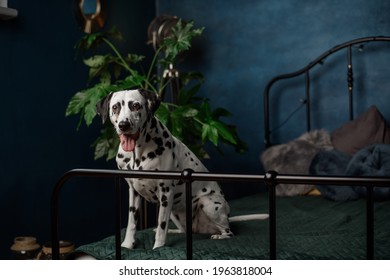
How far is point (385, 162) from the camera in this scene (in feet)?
9.21

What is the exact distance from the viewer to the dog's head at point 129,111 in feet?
5.85

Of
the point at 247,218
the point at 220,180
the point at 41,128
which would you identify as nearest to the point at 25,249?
the point at 41,128

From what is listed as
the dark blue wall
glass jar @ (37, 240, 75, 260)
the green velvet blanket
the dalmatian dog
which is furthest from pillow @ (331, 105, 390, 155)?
glass jar @ (37, 240, 75, 260)

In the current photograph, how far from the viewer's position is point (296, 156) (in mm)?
3240

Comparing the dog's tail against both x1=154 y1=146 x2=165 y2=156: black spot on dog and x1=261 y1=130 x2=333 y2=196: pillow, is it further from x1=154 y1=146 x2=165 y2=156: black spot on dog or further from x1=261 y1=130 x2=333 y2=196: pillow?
x1=261 y1=130 x2=333 y2=196: pillow

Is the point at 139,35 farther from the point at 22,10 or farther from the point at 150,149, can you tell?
the point at 150,149

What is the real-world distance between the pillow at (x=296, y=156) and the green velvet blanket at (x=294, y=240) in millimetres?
401

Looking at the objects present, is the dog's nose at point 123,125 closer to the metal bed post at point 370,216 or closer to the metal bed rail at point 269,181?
the metal bed rail at point 269,181

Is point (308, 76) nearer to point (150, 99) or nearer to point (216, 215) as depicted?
point (216, 215)

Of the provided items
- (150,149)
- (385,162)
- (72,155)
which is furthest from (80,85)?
(385,162)

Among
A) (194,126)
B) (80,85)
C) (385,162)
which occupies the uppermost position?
(80,85)

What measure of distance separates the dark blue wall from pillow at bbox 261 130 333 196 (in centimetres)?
111
